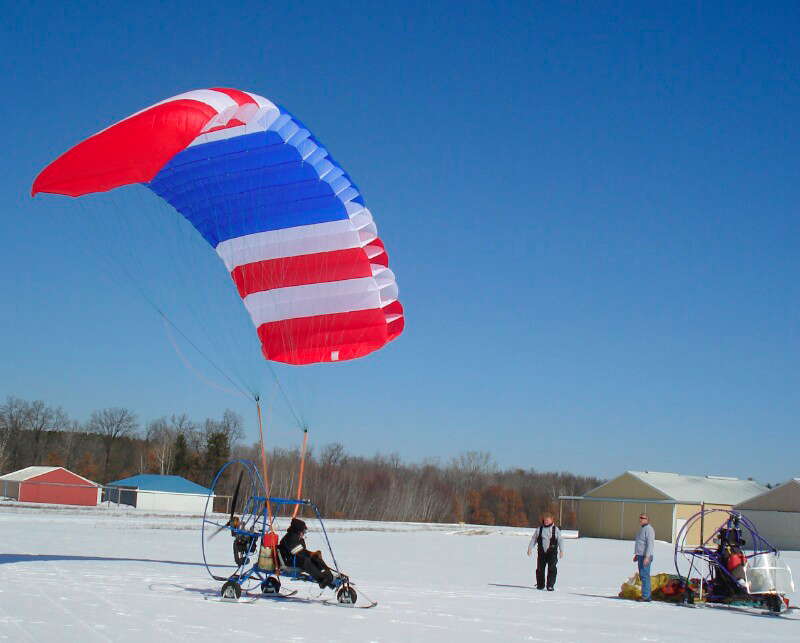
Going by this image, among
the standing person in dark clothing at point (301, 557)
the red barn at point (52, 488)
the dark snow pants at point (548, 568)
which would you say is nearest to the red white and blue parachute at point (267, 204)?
the standing person in dark clothing at point (301, 557)

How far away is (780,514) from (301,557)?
30.3 metres

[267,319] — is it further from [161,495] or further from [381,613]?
[161,495]

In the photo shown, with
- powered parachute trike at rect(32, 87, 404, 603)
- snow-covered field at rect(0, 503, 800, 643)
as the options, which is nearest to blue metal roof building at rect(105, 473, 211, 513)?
snow-covered field at rect(0, 503, 800, 643)

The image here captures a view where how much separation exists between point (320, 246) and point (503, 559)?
11.4 m

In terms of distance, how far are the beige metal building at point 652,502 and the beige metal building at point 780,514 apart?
224cm

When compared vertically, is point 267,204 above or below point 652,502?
above

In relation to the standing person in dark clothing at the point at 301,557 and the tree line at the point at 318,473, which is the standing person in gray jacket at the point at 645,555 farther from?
the tree line at the point at 318,473

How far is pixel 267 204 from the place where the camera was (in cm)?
1053

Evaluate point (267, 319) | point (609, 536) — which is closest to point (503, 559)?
point (267, 319)

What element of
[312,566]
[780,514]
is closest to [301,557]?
[312,566]

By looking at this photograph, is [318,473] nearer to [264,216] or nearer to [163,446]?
[163,446]

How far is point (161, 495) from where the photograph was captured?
5441 cm

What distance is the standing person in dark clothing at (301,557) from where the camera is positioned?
8938 mm

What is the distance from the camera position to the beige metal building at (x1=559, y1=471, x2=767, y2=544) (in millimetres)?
37438
